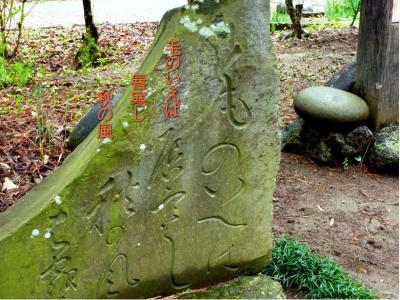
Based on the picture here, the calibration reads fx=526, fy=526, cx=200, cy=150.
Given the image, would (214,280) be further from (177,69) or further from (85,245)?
(177,69)

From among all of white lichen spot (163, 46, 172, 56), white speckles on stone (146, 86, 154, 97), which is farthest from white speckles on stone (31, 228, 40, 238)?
white lichen spot (163, 46, 172, 56)

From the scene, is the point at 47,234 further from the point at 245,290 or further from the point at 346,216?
the point at 346,216

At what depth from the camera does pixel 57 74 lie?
6.16 m

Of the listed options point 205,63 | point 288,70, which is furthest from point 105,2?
point 205,63

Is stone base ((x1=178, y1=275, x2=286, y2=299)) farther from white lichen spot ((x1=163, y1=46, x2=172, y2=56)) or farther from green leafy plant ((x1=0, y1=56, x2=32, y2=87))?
green leafy plant ((x1=0, y1=56, x2=32, y2=87))

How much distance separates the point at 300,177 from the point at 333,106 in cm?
63

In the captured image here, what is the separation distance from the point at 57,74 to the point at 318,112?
3.30 metres

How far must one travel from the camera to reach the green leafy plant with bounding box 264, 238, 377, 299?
2.65 meters

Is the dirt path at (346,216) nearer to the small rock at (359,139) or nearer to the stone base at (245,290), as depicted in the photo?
the small rock at (359,139)

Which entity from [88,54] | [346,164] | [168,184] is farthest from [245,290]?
[88,54]

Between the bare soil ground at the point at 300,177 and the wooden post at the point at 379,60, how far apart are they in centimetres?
54

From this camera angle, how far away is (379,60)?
13.6ft

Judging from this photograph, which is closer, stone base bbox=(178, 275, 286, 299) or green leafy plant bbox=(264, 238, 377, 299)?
stone base bbox=(178, 275, 286, 299)

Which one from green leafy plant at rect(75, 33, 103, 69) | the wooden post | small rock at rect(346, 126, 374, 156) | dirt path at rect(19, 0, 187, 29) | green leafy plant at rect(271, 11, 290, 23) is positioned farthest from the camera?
Result: dirt path at rect(19, 0, 187, 29)
